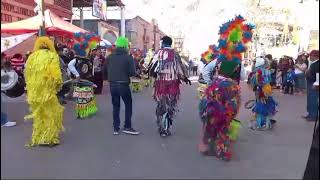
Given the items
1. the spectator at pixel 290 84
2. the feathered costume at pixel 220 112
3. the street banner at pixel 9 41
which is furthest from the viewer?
the spectator at pixel 290 84

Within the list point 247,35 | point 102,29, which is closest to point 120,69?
point 247,35

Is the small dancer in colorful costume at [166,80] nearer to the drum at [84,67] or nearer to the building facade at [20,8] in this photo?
the drum at [84,67]

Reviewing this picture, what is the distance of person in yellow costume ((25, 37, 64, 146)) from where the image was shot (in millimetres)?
7176

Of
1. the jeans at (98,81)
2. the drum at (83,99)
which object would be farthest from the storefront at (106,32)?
the drum at (83,99)

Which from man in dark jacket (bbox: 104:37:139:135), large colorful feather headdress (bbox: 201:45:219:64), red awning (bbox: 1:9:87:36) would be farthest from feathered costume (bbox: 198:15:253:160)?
red awning (bbox: 1:9:87:36)

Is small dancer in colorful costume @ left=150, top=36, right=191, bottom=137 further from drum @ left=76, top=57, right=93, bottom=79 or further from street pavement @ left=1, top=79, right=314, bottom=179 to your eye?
drum @ left=76, top=57, right=93, bottom=79

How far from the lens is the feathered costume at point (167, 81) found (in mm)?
8492

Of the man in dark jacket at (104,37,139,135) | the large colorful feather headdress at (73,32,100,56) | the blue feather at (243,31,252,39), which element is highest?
the blue feather at (243,31,252,39)

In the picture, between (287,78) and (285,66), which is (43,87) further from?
(285,66)

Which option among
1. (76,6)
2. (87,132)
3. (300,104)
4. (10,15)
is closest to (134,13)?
(76,6)

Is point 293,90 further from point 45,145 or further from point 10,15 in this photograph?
point 45,145

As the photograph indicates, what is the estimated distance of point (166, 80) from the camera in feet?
28.2

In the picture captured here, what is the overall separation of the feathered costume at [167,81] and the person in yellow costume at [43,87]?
5.90 feet

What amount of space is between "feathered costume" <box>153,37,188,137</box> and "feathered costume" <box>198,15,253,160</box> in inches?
50.1
